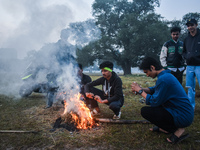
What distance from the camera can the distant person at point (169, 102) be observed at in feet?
8.59

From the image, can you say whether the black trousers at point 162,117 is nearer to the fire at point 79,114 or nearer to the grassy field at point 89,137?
the grassy field at point 89,137

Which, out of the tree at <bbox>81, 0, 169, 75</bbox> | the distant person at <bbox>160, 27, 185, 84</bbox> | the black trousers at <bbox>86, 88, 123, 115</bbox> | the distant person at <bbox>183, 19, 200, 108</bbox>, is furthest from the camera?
the tree at <bbox>81, 0, 169, 75</bbox>

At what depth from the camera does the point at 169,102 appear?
9.04ft

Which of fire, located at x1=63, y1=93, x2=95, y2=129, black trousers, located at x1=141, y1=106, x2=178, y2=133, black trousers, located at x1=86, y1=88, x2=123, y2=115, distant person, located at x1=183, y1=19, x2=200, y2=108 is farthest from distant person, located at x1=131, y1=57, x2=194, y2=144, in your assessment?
distant person, located at x1=183, y1=19, x2=200, y2=108

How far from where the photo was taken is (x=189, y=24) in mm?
4242

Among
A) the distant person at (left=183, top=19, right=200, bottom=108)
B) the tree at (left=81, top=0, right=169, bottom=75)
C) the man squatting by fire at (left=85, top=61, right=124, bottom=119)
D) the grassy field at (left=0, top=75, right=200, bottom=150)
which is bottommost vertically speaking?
the grassy field at (left=0, top=75, right=200, bottom=150)

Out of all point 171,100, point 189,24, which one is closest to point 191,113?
point 171,100

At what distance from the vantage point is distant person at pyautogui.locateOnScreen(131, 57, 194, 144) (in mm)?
2619

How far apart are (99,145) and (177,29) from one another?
4.31 m

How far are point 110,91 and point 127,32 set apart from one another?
2190 centimetres

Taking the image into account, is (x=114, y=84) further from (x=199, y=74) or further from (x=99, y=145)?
(x=199, y=74)

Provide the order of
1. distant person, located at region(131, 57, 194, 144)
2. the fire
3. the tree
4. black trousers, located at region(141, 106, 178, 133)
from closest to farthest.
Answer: distant person, located at region(131, 57, 194, 144) → black trousers, located at region(141, 106, 178, 133) → the fire → the tree

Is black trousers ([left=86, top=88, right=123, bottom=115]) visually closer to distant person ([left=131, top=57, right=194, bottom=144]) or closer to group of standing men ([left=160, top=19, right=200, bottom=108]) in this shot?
distant person ([left=131, top=57, right=194, bottom=144])

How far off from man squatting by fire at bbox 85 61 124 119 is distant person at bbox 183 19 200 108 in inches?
87.9
